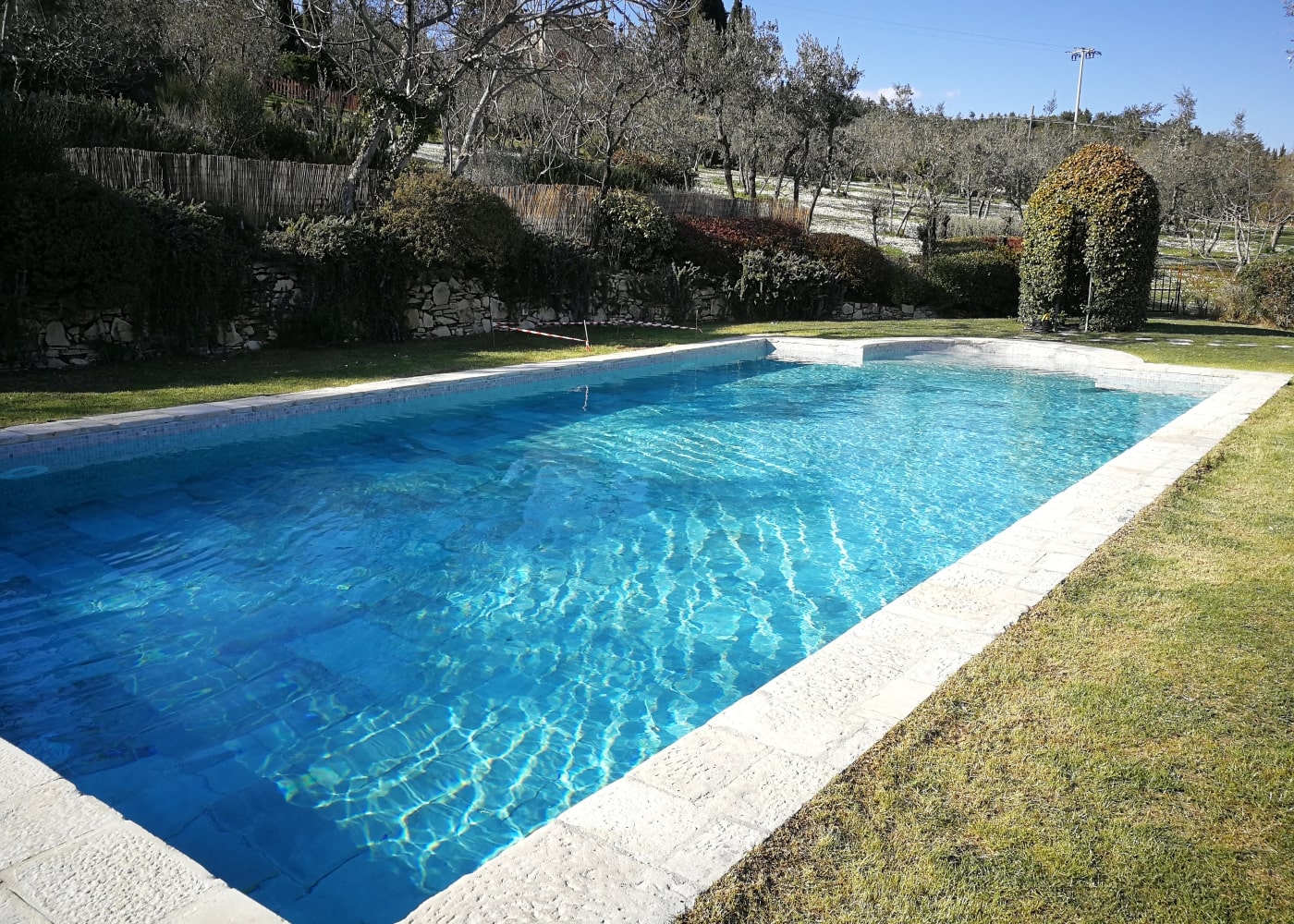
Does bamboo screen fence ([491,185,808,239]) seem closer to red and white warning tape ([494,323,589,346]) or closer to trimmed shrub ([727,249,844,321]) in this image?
red and white warning tape ([494,323,589,346])

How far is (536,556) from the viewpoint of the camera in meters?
6.14

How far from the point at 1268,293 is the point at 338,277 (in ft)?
60.4

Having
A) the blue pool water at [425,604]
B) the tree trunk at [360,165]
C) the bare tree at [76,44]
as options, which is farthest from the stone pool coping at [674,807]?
the bare tree at [76,44]

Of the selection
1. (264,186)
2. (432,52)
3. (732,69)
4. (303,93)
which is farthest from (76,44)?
(732,69)

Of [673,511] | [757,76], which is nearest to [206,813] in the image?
[673,511]

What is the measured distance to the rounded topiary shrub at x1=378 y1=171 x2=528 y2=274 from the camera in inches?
534

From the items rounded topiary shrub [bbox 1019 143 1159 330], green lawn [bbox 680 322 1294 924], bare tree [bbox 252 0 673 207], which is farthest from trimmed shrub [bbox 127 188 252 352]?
rounded topiary shrub [bbox 1019 143 1159 330]

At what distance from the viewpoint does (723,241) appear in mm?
19141

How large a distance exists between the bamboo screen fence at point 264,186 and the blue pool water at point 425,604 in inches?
208

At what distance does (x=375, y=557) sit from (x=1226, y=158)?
4074cm

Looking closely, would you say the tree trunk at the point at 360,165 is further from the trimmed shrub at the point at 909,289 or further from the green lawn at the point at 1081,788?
the green lawn at the point at 1081,788

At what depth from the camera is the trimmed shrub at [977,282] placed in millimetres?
21062

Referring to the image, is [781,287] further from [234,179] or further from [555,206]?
[234,179]

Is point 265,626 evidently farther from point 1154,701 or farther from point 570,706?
point 1154,701
